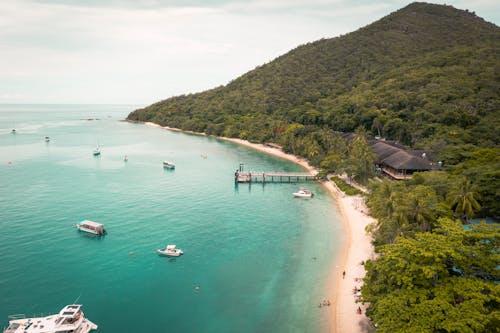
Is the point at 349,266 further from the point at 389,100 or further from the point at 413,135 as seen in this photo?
the point at 389,100

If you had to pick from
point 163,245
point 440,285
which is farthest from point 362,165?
point 440,285

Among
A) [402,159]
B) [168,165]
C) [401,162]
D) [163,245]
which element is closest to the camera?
[163,245]

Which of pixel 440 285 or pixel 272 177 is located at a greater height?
pixel 440 285

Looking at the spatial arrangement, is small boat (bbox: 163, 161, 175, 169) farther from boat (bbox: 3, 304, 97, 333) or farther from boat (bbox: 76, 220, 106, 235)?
boat (bbox: 3, 304, 97, 333)

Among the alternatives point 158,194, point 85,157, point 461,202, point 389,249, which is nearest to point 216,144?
point 85,157

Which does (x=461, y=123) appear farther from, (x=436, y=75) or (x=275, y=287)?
(x=275, y=287)

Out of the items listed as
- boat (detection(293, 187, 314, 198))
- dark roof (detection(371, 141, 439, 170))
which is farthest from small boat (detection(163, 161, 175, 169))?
dark roof (detection(371, 141, 439, 170))
